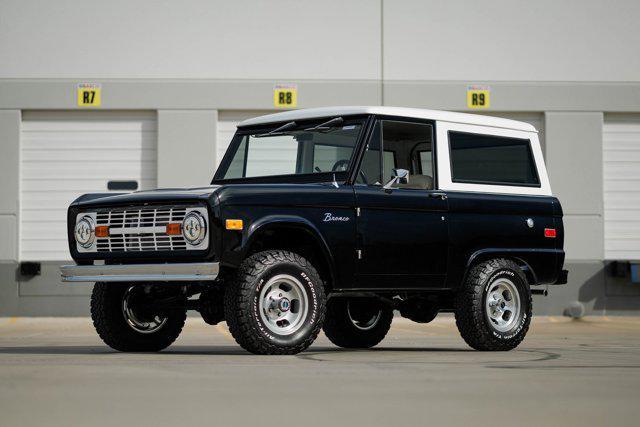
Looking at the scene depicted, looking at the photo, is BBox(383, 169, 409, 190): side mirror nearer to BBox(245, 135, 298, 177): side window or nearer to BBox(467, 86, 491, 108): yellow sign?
BBox(245, 135, 298, 177): side window

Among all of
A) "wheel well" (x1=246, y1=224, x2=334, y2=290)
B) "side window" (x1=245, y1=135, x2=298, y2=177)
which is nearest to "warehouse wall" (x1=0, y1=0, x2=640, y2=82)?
"side window" (x1=245, y1=135, x2=298, y2=177)

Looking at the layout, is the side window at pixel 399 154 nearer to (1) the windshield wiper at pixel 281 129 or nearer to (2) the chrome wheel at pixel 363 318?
(1) the windshield wiper at pixel 281 129

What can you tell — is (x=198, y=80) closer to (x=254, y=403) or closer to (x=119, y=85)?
(x=119, y=85)

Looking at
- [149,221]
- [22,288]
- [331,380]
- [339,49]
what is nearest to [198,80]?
[339,49]

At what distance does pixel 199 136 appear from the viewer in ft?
73.9

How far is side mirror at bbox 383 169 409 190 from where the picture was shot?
35.3 feet

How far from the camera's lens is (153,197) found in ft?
33.8

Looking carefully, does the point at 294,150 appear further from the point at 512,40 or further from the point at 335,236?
the point at 512,40

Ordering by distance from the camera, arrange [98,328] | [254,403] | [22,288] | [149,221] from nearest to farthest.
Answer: [254,403] < [149,221] < [98,328] < [22,288]

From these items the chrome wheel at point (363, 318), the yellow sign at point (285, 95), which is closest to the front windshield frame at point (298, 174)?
the chrome wheel at point (363, 318)

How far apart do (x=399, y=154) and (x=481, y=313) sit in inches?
64.7

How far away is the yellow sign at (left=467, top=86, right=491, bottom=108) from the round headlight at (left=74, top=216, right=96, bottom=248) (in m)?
12.9

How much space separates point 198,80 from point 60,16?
2787mm

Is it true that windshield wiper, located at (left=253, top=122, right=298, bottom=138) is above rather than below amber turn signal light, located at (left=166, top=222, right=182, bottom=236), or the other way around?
above
